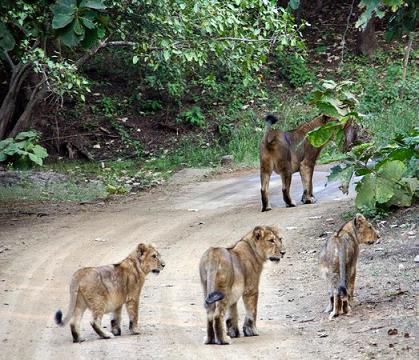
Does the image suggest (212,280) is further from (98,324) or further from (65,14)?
(65,14)

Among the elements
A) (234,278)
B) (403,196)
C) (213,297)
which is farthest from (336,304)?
(403,196)

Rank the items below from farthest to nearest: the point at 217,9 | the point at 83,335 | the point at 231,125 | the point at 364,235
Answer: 1. the point at 231,125
2. the point at 217,9
3. the point at 364,235
4. the point at 83,335

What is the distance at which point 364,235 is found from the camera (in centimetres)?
1002

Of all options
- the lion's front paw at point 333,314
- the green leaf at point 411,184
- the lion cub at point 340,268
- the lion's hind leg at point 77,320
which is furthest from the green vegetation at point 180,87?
the lion's hind leg at point 77,320

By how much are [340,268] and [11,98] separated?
1390 centimetres

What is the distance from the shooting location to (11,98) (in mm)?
21641

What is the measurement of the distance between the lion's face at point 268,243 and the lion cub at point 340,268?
0.50 meters

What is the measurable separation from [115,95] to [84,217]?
38.2ft

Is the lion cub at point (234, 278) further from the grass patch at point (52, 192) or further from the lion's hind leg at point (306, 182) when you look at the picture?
the grass patch at point (52, 192)

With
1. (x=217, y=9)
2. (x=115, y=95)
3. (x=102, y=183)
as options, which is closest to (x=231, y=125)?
(x=115, y=95)

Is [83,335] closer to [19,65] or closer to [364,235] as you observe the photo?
[364,235]

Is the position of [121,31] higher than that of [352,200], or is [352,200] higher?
[121,31]

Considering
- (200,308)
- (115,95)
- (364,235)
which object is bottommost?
(200,308)

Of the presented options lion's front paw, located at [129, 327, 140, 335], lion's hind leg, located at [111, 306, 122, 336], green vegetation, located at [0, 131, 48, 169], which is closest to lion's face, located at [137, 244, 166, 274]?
lion's hind leg, located at [111, 306, 122, 336]
